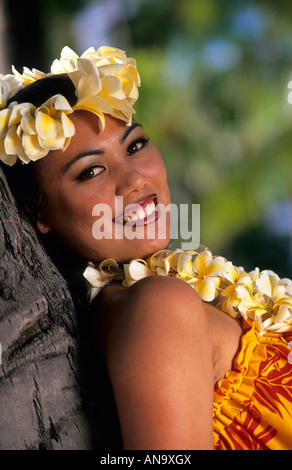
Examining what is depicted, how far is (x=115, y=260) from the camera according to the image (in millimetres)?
1794

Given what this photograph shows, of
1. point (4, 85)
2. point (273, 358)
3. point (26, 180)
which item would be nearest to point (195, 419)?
point (273, 358)

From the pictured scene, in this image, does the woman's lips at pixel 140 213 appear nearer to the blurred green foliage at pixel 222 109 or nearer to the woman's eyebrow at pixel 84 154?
the woman's eyebrow at pixel 84 154

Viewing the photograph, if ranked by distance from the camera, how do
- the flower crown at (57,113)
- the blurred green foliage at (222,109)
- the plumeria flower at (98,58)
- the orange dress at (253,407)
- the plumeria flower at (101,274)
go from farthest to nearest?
the blurred green foliage at (222,109), the plumeria flower at (98,58), the plumeria flower at (101,274), the flower crown at (57,113), the orange dress at (253,407)

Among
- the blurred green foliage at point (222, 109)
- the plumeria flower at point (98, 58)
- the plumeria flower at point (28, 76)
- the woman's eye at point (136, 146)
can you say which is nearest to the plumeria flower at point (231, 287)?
the woman's eye at point (136, 146)

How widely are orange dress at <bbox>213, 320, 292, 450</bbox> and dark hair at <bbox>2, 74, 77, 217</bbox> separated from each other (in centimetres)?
71

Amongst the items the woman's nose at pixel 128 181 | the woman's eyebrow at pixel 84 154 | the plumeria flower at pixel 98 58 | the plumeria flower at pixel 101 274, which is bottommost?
the plumeria flower at pixel 101 274

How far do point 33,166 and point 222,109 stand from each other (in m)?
9.08

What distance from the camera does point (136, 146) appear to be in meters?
1.84

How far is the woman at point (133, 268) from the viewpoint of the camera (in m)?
1.36

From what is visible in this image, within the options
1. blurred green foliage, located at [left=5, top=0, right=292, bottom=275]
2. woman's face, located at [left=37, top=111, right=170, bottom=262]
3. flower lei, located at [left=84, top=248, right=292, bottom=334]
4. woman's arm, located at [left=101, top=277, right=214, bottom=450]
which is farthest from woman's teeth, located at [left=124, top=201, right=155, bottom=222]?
blurred green foliage, located at [left=5, top=0, right=292, bottom=275]

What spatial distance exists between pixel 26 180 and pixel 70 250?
0.77ft

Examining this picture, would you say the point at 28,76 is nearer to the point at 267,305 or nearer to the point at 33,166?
the point at 33,166

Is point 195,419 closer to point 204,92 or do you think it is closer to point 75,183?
point 75,183

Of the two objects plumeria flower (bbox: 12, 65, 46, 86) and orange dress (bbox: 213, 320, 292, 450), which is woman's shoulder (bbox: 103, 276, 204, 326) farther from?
plumeria flower (bbox: 12, 65, 46, 86)
